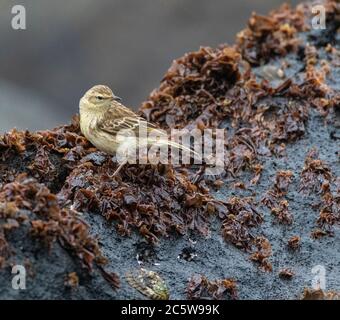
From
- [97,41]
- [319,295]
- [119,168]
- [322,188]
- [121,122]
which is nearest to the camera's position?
[319,295]

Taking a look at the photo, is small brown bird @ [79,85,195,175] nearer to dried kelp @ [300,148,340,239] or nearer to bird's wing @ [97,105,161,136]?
bird's wing @ [97,105,161,136]

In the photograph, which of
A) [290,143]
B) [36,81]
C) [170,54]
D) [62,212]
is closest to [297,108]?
[290,143]

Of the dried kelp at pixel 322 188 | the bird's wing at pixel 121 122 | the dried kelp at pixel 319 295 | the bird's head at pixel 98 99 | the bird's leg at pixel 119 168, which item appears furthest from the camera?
the bird's head at pixel 98 99

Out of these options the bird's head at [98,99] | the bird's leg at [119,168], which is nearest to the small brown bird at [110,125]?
the bird's head at [98,99]

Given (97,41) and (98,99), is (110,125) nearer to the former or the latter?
(98,99)

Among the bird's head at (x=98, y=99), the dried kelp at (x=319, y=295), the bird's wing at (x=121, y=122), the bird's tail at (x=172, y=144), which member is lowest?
the dried kelp at (x=319, y=295)

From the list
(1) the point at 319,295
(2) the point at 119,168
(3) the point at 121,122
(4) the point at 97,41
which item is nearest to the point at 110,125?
(3) the point at 121,122

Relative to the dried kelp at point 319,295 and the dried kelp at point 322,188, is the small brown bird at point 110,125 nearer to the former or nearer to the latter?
the dried kelp at point 322,188

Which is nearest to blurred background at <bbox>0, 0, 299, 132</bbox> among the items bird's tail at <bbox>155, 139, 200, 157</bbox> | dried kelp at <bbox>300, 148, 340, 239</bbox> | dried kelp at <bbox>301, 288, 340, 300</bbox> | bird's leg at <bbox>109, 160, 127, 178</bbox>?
bird's tail at <bbox>155, 139, 200, 157</bbox>
